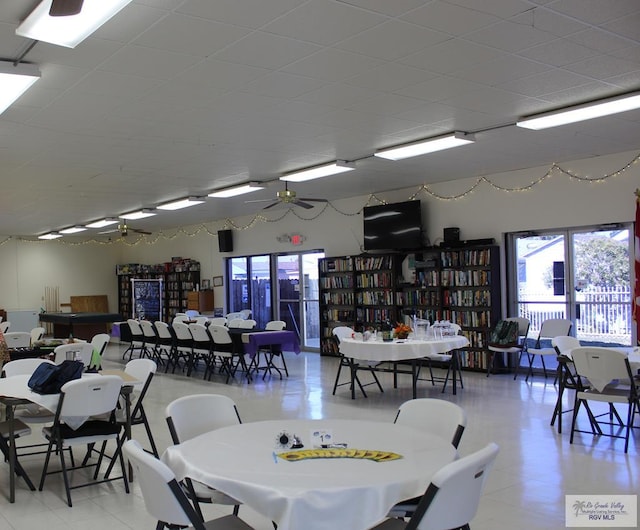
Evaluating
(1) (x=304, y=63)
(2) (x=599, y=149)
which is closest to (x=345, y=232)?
(2) (x=599, y=149)

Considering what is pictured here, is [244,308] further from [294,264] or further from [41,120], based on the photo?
[41,120]

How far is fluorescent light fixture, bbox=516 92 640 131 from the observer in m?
5.97

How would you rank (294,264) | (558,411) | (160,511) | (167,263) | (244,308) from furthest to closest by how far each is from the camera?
(167,263)
(244,308)
(294,264)
(558,411)
(160,511)

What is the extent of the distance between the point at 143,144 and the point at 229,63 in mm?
2972

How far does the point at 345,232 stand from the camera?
41.3 ft

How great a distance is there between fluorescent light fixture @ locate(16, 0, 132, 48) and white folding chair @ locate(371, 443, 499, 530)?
3.02m

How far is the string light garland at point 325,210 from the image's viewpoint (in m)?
8.94

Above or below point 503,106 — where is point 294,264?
below

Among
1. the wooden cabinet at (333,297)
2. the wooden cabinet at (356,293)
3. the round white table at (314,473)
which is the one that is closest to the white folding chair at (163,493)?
the round white table at (314,473)

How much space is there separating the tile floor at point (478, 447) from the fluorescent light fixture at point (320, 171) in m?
3.14

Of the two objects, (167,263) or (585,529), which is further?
(167,263)

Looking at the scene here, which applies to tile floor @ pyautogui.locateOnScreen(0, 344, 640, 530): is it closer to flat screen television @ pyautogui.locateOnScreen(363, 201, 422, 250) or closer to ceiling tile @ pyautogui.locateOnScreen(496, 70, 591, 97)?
flat screen television @ pyautogui.locateOnScreen(363, 201, 422, 250)

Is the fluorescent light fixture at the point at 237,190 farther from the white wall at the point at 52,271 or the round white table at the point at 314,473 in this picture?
the white wall at the point at 52,271

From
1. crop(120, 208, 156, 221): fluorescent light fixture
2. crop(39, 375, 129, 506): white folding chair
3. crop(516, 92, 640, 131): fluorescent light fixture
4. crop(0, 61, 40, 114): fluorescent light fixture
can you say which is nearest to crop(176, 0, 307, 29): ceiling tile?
crop(0, 61, 40, 114): fluorescent light fixture
